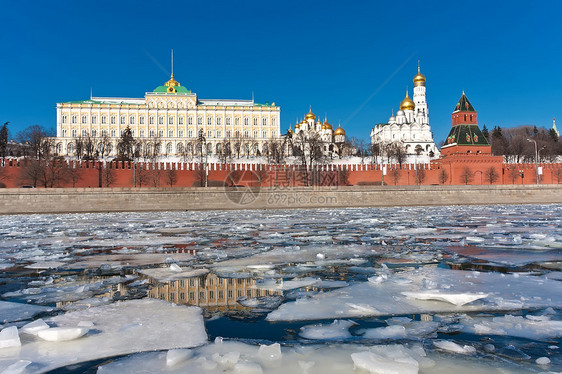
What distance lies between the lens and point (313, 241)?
297 inches

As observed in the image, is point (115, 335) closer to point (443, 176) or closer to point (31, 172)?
point (31, 172)

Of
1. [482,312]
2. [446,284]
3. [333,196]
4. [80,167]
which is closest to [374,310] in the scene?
[482,312]

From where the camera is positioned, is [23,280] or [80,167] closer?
[23,280]

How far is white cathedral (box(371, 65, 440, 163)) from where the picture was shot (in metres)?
67.9

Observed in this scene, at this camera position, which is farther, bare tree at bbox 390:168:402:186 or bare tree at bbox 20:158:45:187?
bare tree at bbox 390:168:402:186

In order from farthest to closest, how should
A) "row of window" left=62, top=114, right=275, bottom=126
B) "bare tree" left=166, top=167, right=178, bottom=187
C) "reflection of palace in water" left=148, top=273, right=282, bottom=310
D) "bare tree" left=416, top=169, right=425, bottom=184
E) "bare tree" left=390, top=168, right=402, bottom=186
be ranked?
1. "row of window" left=62, top=114, right=275, bottom=126
2. "bare tree" left=416, top=169, right=425, bottom=184
3. "bare tree" left=390, top=168, right=402, bottom=186
4. "bare tree" left=166, top=167, right=178, bottom=187
5. "reflection of palace in water" left=148, top=273, right=282, bottom=310

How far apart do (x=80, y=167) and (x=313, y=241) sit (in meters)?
28.4

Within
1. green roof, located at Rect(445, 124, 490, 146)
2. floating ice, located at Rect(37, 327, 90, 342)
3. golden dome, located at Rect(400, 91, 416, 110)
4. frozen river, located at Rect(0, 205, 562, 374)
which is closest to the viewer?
frozen river, located at Rect(0, 205, 562, 374)

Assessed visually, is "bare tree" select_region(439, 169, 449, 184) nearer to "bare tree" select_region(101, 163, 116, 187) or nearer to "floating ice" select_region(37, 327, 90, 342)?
"bare tree" select_region(101, 163, 116, 187)

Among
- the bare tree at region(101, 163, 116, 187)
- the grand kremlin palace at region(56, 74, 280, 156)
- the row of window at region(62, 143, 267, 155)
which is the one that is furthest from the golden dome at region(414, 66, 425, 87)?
the bare tree at region(101, 163, 116, 187)

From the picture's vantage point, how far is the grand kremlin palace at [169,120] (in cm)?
7044

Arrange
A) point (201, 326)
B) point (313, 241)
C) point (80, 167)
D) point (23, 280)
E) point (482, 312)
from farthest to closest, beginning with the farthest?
point (80, 167) < point (313, 241) < point (23, 280) < point (482, 312) < point (201, 326)

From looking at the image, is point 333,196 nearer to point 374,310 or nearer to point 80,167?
point 80,167

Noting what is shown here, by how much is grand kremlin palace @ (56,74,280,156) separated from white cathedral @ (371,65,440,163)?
2007cm
